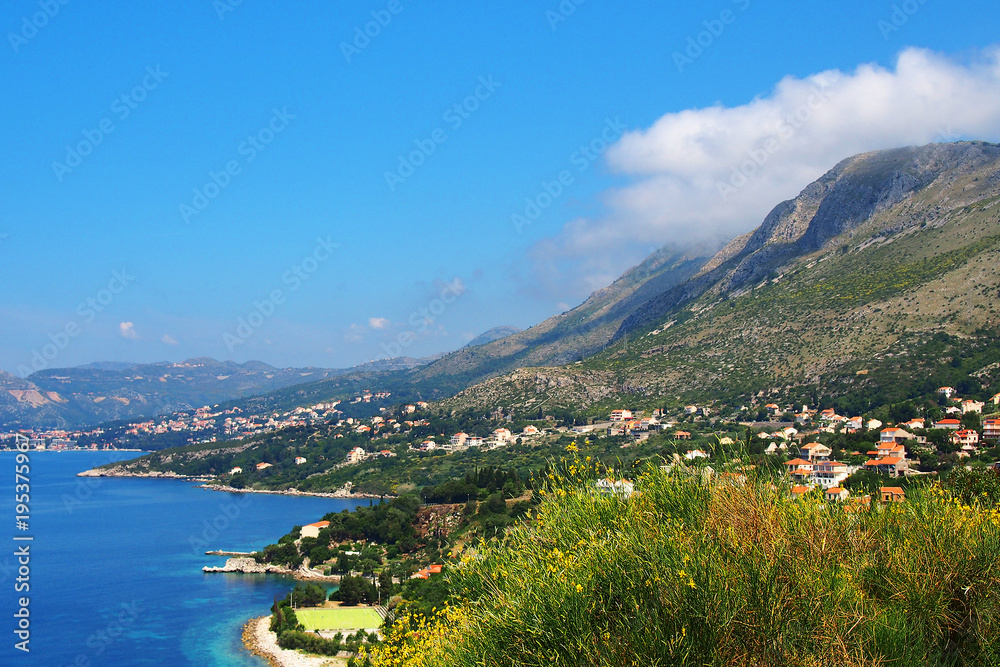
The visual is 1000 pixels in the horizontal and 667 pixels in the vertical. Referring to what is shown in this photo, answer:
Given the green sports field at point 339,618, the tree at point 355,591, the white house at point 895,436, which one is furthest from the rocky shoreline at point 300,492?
the white house at point 895,436

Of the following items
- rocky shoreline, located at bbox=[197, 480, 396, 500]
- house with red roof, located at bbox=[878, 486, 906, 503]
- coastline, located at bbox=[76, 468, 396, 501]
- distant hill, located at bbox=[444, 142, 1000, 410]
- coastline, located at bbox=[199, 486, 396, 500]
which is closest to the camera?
house with red roof, located at bbox=[878, 486, 906, 503]

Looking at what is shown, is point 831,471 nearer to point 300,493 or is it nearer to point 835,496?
point 835,496

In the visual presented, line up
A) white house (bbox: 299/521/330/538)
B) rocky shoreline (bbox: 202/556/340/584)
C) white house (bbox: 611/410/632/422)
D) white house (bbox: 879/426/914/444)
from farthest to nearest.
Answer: white house (bbox: 611/410/632/422) < white house (bbox: 299/521/330/538) < rocky shoreline (bbox: 202/556/340/584) < white house (bbox: 879/426/914/444)

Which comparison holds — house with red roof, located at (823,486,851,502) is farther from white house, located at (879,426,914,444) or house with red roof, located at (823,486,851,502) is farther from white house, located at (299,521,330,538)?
white house, located at (299,521,330,538)

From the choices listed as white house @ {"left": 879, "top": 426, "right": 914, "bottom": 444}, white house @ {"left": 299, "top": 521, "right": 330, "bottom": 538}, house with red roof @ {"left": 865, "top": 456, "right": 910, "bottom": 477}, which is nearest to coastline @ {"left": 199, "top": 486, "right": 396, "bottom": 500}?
white house @ {"left": 299, "top": 521, "right": 330, "bottom": 538}

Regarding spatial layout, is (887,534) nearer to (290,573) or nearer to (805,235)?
(290,573)

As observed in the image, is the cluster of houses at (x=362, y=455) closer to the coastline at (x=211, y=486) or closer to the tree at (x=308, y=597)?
the coastline at (x=211, y=486)

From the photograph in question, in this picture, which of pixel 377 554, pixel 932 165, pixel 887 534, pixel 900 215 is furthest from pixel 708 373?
pixel 887 534
